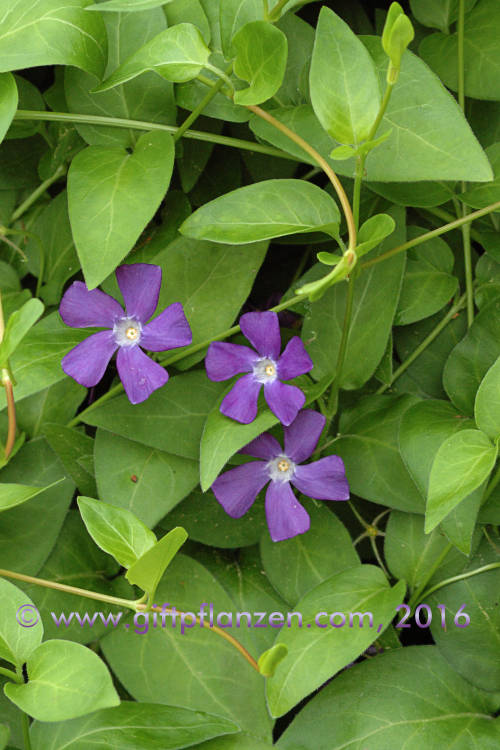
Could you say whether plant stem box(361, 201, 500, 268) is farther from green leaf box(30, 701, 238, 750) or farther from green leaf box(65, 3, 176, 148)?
green leaf box(30, 701, 238, 750)

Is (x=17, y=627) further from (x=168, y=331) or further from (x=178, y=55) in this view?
(x=178, y=55)

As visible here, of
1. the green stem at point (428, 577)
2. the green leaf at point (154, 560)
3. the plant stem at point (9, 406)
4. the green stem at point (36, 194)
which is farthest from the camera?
the green stem at point (36, 194)

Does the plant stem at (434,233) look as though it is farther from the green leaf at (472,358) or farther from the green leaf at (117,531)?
the green leaf at (117,531)

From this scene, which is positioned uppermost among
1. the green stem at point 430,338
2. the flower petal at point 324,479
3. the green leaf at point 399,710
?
the green stem at point 430,338

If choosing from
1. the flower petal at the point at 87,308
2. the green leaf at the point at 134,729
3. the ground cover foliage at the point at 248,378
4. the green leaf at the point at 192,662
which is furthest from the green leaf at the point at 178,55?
the green leaf at the point at 134,729

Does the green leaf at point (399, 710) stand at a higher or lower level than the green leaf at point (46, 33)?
lower
